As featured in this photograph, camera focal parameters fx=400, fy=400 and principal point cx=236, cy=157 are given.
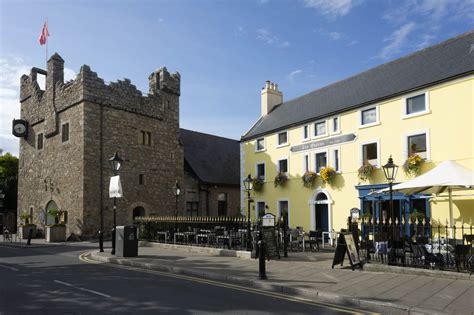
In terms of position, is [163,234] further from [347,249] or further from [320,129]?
[320,129]

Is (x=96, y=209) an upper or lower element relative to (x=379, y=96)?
lower

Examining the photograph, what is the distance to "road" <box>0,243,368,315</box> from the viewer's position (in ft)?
23.9

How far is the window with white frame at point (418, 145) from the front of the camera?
60.4 feet

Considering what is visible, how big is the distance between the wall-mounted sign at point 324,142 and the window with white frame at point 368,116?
89 centimetres

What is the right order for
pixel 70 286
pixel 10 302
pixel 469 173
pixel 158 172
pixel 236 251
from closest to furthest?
1. pixel 10 302
2. pixel 70 286
3. pixel 469 173
4. pixel 236 251
5. pixel 158 172

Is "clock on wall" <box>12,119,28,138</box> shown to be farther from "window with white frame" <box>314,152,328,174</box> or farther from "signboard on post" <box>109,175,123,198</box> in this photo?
"window with white frame" <box>314,152,328,174</box>

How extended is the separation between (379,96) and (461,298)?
560 inches

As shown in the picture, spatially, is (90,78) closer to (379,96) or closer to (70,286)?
(379,96)

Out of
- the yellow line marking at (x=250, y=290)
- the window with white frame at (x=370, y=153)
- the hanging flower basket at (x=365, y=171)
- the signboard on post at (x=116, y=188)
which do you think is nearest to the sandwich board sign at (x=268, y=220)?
the yellow line marking at (x=250, y=290)

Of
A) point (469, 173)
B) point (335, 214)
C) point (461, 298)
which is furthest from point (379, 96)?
point (461, 298)

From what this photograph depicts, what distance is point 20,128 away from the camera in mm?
32469

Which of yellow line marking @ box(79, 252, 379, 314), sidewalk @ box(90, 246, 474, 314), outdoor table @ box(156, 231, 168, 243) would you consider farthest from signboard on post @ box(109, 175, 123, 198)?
yellow line marking @ box(79, 252, 379, 314)

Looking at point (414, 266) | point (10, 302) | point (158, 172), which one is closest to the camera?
point (10, 302)

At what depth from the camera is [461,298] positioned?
309 inches
